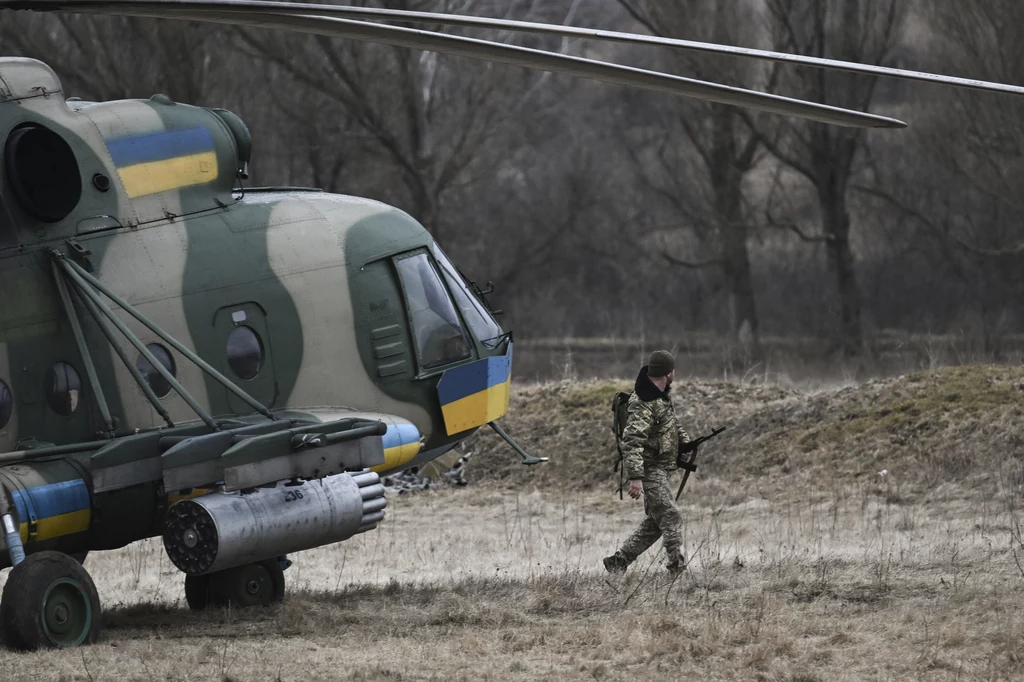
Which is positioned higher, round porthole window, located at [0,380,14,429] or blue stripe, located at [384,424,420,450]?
round porthole window, located at [0,380,14,429]

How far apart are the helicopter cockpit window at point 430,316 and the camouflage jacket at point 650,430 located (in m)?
1.39

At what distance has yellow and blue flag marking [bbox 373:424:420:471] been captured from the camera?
31.2 feet

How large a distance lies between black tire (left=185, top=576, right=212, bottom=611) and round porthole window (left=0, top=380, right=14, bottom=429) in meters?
1.91

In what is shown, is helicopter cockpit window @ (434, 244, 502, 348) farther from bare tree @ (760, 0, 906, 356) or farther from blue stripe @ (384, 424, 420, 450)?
bare tree @ (760, 0, 906, 356)

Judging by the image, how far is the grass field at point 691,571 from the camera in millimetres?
7562

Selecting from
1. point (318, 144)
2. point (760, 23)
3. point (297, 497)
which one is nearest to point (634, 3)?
point (760, 23)

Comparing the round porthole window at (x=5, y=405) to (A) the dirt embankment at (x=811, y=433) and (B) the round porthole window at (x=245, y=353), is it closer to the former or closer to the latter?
(B) the round porthole window at (x=245, y=353)

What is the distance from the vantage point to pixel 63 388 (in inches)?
348

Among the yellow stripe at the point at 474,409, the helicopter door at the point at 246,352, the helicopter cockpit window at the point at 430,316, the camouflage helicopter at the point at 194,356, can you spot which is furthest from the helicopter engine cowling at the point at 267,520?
the helicopter cockpit window at the point at 430,316

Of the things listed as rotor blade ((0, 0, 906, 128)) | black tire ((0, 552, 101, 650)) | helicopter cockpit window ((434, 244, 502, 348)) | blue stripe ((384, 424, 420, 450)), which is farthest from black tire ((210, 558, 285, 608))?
rotor blade ((0, 0, 906, 128))

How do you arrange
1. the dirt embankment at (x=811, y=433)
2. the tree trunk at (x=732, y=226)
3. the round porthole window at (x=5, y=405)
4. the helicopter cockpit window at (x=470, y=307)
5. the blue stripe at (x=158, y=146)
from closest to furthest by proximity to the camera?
the round porthole window at (x=5, y=405) → the blue stripe at (x=158, y=146) → the helicopter cockpit window at (x=470, y=307) → the dirt embankment at (x=811, y=433) → the tree trunk at (x=732, y=226)

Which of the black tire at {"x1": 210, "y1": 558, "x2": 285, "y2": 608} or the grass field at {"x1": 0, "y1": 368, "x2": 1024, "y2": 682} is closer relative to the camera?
the grass field at {"x1": 0, "y1": 368, "x2": 1024, "y2": 682}

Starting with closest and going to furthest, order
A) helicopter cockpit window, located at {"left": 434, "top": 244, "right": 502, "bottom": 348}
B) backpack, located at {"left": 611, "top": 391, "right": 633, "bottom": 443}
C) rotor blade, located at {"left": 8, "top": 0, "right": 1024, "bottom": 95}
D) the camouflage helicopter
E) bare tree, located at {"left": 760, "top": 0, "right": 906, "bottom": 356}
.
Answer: rotor blade, located at {"left": 8, "top": 0, "right": 1024, "bottom": 95}, the camouflage helicopter, backpack, located at {"left": 611, "top": 391, "right": 633, "bottom": 443}, helicopter cockpit window, located at {"left": 434, "top": 244, "right": 502, "bottom": 348}, bare tree, located at {"left": 760, "top": 0, "right": 906, "bottom": 356}

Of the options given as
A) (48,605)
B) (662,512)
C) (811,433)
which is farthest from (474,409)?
(811,433)
